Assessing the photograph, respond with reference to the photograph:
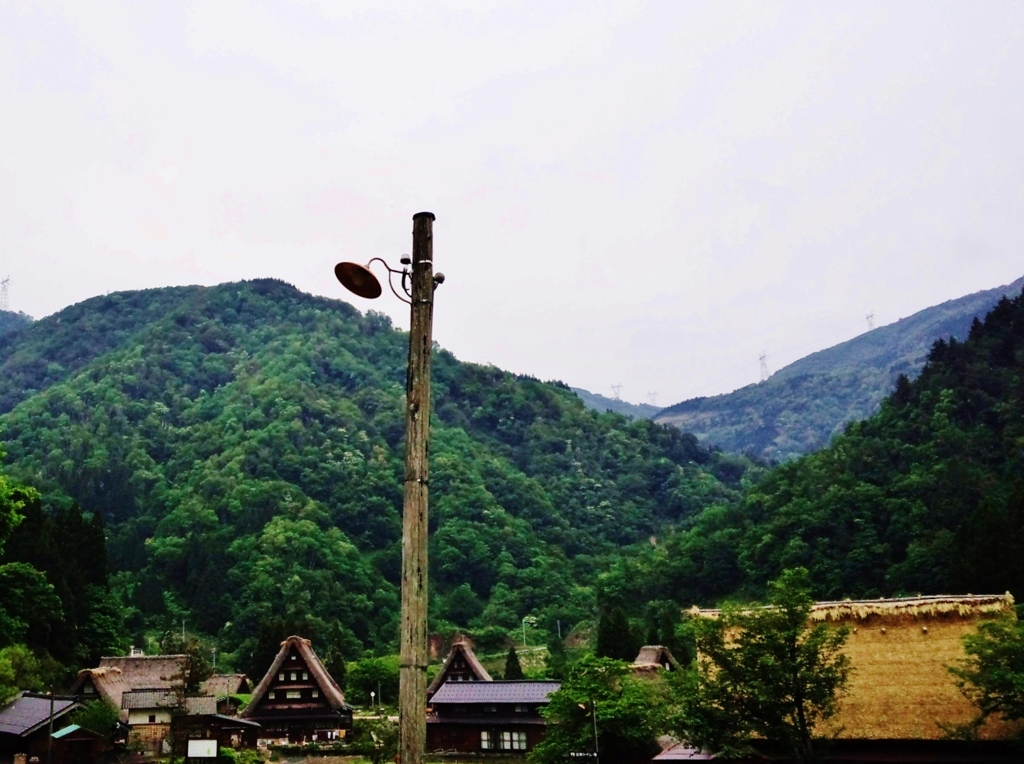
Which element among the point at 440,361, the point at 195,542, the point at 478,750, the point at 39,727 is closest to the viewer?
the point at 39,727

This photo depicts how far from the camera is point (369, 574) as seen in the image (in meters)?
83.2

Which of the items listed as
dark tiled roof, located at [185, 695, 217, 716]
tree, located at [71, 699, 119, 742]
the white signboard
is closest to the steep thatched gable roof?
dark tiled roof, located at [185, 695, 217, 716]

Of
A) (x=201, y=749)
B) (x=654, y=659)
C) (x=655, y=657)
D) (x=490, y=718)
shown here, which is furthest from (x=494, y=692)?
(x=201, y=749)

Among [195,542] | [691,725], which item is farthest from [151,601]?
[691,725]

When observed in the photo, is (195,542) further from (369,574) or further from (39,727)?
(39,727)

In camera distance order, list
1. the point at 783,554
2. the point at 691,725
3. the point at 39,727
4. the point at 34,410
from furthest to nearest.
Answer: the point at 34,410 → the point at 783,554 → the point at 39,727 → the point at 691,725

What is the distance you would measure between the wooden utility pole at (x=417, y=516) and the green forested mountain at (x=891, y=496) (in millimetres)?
47145

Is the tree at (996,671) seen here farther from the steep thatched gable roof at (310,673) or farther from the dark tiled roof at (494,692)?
the steep thatched gable roof at (310,673)

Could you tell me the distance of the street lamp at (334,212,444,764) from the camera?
6.59m

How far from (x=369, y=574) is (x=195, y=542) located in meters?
16.3

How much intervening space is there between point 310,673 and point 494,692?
10.8 meters

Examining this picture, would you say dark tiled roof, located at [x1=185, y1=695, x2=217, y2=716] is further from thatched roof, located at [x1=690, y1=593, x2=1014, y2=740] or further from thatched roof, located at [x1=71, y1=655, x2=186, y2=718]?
thatched roof, located at [x1=690, y1=593, x2=1014, y2=740]

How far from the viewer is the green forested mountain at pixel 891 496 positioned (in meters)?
58.9

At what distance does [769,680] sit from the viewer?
21.2 m
